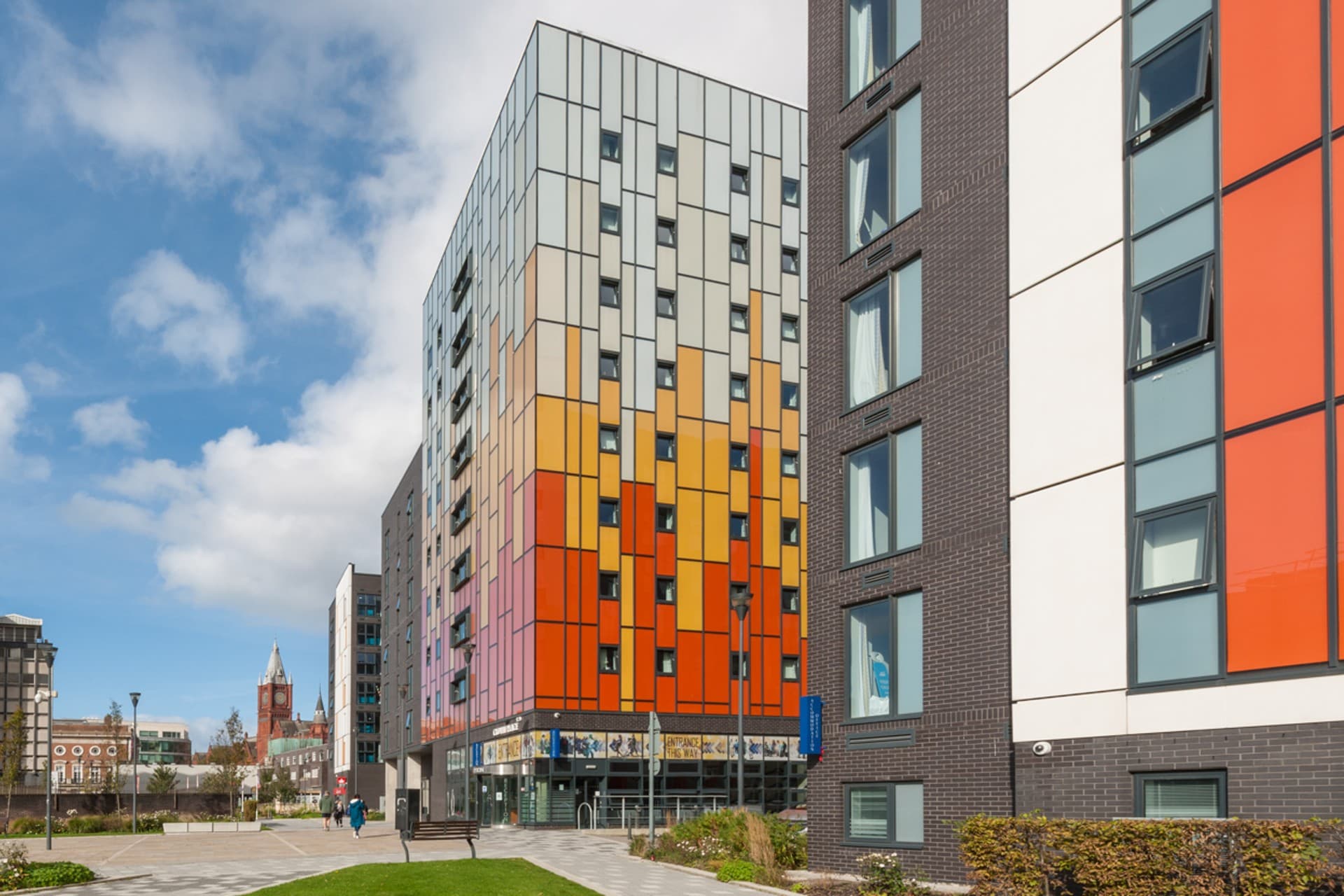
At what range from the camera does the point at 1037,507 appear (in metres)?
20.5

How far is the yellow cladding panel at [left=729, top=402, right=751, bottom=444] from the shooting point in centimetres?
5466

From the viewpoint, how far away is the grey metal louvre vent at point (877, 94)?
1025 inches

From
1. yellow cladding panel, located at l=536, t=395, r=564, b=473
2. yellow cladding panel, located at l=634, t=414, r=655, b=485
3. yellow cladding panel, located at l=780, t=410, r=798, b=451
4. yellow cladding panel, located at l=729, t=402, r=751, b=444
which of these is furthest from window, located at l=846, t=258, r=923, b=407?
yellow cladding panel, located at l=780, t=410, r=798, b=451

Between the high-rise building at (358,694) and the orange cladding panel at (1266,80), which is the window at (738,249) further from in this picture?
the high-rise building at (358,694)

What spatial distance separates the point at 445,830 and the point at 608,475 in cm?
2348

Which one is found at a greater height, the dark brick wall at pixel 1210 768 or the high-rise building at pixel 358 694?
the dark brick wall at pixel 1210 768

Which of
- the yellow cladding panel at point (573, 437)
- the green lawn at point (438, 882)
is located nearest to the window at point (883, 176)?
the green lawn at point (438, 882)

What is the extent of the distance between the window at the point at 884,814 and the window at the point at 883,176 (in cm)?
1053

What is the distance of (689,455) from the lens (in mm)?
53500

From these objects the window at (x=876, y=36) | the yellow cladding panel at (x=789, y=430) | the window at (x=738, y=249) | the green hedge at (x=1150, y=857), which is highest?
the window at (x=738, y=249)

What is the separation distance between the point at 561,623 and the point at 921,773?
1135 inches

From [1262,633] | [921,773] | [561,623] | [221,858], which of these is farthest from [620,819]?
[1262,633]

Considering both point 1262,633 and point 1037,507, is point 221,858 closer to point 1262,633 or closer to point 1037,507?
point 1037,507

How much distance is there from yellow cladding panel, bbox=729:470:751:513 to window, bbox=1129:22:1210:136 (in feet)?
117
